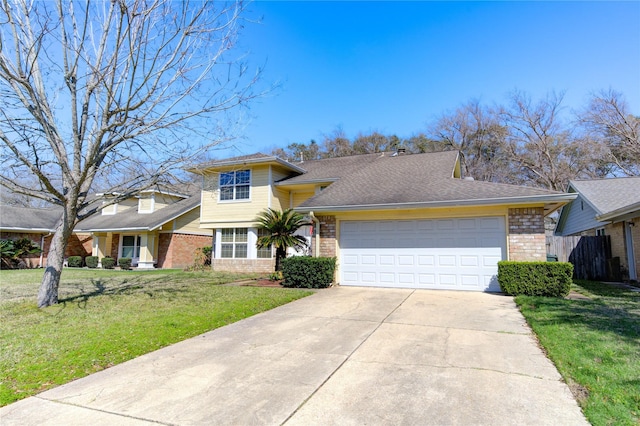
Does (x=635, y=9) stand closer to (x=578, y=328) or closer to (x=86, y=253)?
(x=578, y=328)

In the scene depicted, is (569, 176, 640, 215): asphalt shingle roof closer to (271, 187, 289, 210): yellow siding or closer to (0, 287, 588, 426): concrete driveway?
(0, 287, 588, 426): concrete driveway

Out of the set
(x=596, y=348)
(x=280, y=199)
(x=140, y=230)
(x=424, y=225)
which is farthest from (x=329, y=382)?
(x=140, y=230)

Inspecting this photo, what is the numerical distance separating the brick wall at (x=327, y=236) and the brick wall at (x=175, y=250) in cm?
1320

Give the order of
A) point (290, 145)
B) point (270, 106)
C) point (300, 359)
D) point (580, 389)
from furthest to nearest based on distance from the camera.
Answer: point (290, 145), point (270, 106), point (300, 359), point (580, 389)

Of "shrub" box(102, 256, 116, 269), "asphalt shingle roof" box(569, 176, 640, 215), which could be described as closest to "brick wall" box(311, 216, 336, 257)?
"asphalt shingle roof" box(569, 176, 640, 215)

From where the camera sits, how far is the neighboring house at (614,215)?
11.4 m

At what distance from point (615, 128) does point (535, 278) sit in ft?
71.1

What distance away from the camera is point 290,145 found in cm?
3566

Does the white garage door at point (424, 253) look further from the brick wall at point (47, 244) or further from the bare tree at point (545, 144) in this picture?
the bare tree at point (545, 144)

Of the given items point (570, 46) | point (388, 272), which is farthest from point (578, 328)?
point (570, 46)

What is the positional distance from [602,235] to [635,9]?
851 centimetres

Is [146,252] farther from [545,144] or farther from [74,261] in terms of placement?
[545,144]

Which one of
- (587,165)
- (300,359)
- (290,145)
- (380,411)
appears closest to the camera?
(380,411)

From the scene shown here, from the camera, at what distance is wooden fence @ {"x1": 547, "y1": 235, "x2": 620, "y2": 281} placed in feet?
43.3
